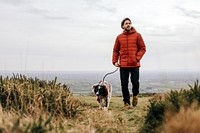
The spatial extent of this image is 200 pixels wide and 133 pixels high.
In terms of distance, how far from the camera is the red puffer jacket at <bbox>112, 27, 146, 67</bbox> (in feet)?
36.0

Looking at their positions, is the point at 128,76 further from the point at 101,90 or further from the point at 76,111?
the point at 76,111

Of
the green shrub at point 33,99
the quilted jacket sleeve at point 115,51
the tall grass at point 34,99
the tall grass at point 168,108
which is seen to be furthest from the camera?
the quilted jacket sleeve at point 115,51

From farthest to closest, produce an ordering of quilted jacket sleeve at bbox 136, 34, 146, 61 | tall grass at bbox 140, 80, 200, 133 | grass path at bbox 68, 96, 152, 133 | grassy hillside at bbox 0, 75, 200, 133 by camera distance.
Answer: quilted jacket sleeve at bbox 136, 34, 146, 61, grass path at bbox 68, 96, 152, 133, tall grass at bbox 140, 80, 200, 133, grassy hillside at bbox 0, 75, 200, 133

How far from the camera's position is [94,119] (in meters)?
8.00

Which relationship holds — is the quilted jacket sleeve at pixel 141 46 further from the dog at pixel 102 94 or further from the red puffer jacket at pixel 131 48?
the dog at pixel 102 94

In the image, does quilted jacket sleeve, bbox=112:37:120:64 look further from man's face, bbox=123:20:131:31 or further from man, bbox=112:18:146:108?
man's face, bbox=123:20:131:31

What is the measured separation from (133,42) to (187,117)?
5.63 metres

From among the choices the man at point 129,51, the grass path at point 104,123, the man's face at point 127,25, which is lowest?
the grass path at point 104,123

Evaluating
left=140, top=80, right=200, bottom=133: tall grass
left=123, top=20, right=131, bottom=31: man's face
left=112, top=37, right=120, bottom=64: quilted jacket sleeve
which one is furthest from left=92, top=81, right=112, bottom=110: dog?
left=140, top=80, right=200, bottom=133: tall grass

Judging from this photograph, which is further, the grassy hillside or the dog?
the dog

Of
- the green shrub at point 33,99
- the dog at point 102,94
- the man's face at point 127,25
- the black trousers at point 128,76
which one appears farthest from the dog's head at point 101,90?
the green shrub at point 33,99

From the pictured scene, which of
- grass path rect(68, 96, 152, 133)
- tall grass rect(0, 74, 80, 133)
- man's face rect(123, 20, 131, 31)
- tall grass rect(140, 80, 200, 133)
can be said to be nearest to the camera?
tall grass rect(140, 80, 200, 133)

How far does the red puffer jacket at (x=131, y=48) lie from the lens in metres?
11.0

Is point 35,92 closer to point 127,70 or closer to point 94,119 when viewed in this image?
point 94,119
